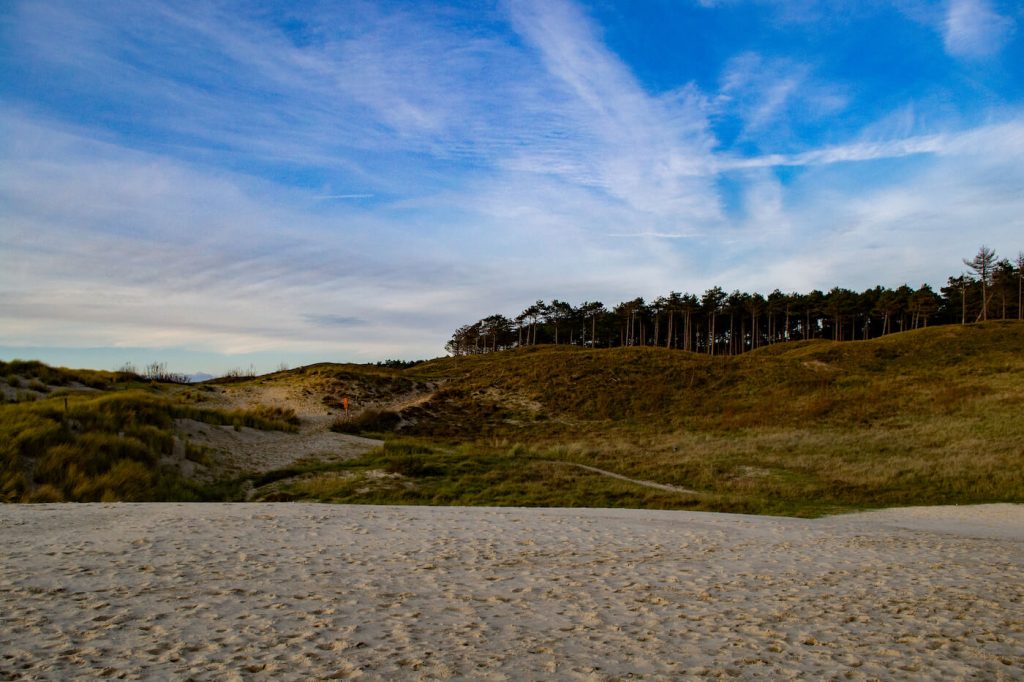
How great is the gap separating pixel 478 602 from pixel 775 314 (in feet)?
314

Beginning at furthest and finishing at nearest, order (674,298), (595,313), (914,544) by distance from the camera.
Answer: (595,313) < (674,298) < (914,544)

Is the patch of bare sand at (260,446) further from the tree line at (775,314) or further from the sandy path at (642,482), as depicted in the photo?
the tree line at (775,314)

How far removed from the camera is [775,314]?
92312 millimetres

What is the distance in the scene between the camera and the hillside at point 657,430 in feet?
60.1

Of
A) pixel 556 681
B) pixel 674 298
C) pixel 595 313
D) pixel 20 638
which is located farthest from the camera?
pixel 595 313

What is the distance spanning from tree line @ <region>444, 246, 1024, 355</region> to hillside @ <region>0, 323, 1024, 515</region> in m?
21.8

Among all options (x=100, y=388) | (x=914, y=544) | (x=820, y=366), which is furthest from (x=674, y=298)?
(x=914, y=544)

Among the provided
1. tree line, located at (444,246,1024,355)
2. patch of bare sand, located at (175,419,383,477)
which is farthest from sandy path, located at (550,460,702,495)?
tree line, located at (444,246,1024,355)

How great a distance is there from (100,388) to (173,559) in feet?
102

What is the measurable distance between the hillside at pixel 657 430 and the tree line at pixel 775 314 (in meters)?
21.8

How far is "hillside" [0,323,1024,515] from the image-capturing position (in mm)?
18328

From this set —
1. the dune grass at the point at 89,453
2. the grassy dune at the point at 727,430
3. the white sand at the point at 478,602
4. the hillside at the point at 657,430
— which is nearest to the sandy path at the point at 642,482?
the hillside at the point at 657,430

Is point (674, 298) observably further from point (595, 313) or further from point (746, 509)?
point (746, 509)

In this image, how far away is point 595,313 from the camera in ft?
332
